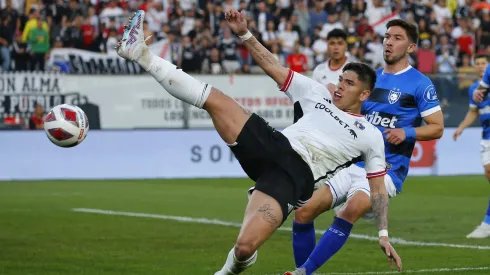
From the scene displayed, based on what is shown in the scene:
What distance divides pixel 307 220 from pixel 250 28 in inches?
749

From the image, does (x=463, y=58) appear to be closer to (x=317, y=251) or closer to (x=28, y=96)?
(x=28, y=96)

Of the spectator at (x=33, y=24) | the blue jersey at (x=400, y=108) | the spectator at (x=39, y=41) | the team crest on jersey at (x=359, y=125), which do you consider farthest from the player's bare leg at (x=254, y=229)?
the spectator at (x=33, y=24)

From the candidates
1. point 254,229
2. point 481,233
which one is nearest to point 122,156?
point 481,233

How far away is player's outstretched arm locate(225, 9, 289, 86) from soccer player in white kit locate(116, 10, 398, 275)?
1 centimetres

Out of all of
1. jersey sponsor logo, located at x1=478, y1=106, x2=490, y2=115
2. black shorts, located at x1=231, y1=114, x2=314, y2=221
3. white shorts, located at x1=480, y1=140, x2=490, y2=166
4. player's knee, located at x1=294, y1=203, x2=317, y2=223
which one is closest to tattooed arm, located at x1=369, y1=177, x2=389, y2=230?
black shorts, located at x1=231, y1=114, x2=314, y2=221

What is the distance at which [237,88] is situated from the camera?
24.2 metres

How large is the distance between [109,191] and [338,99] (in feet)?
38.4

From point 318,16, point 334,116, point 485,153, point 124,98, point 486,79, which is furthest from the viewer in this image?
point 318,16

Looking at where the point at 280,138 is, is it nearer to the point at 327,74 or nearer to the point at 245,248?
the point at 245,248

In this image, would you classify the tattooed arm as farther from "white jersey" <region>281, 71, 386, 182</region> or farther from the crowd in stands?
the crowd in stands

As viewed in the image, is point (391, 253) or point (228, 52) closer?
point (391, 253)

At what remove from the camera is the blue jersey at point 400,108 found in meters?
9.52

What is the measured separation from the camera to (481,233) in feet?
42.5

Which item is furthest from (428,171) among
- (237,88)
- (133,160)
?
(133,160)
